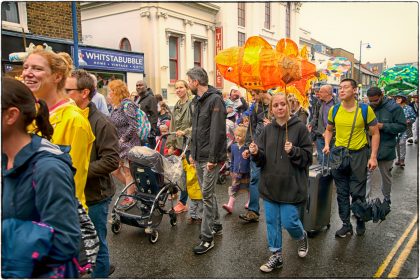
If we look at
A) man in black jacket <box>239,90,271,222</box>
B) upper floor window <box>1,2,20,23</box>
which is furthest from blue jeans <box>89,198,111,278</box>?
upper floor window <box>1,2,20,23</box>

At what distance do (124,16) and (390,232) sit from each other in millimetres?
16660

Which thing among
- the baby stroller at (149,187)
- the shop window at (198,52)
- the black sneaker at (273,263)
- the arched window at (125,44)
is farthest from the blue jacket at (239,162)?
the shop window at (198,52)

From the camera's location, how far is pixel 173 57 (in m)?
18.9

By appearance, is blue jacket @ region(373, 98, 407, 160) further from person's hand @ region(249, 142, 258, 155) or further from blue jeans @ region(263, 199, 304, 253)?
person's hand @ region(249, 142, 258, 155)

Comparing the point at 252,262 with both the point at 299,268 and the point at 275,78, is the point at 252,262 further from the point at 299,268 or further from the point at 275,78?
the point at 275,78

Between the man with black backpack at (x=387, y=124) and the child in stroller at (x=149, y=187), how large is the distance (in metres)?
2.93

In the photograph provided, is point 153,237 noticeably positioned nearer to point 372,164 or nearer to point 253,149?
point 253,149

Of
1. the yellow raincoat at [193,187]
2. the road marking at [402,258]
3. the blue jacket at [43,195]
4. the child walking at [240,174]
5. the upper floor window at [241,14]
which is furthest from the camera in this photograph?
the upper floor window at [241,14]

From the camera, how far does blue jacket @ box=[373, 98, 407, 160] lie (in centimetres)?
512

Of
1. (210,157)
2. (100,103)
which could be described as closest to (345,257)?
(210,157)

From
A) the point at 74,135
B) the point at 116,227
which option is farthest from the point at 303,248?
the point at 74,135

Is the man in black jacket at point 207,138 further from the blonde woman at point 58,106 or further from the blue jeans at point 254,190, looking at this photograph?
the blonde woman at point 58,106

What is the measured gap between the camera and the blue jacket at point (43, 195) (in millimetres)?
1552

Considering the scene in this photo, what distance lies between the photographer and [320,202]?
4.56 meters
